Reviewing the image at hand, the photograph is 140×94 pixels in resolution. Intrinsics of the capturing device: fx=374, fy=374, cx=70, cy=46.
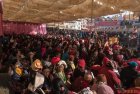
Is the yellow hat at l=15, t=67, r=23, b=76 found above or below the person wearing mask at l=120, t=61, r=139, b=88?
above

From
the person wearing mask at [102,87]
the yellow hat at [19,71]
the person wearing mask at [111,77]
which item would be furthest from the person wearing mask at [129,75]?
the yellow hat at [19,71]

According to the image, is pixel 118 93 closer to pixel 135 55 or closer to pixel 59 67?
pixel 59 67

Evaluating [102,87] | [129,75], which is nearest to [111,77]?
[129,75]

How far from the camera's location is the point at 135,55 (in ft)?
52.7

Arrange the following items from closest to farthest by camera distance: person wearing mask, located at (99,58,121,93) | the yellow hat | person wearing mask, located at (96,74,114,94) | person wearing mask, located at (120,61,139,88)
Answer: person wearing mask, located at (96,74,114,94) < person wearing mask, located at (99,58,121,93) < the yellow hat < person wearing mask, located at (120,61,139,88)

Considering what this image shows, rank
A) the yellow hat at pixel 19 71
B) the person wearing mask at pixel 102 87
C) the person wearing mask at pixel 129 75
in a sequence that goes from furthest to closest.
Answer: the person wearing mask at pixel 129 75
the yellow hat at pixel 19 71
the person wearing mask at pixel 102 87

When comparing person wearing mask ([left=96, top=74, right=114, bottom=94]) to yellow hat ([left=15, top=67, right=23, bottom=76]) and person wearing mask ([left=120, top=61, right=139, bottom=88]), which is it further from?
yellow hat ([left=15, top=67, right=23, bottom=76])

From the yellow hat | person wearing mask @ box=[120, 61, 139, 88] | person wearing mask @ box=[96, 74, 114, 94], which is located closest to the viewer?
person wearing mask @ box=[96, 74, 114, 94]

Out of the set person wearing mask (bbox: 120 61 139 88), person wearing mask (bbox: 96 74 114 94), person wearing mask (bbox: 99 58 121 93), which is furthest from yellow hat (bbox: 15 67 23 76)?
person wearing mask (bbox: 120 61 139 88)

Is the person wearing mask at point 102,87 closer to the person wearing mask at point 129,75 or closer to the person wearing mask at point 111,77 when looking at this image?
the person wearing mask at point 111,77

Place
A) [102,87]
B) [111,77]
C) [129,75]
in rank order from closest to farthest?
[102,87]
[111,77]
[129,75]

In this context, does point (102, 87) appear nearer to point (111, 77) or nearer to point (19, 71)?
point (111, 77)

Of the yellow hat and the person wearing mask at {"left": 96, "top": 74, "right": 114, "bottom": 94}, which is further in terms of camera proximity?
the yellow hat

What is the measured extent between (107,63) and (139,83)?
130cm
